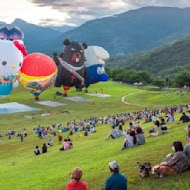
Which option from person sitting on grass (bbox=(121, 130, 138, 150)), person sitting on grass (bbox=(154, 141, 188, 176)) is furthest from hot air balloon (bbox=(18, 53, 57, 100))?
person sitting on grass (bbox=(154, 141, 188, 176))

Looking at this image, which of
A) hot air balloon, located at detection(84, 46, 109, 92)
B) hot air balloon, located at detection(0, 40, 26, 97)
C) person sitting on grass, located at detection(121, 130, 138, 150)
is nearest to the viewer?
person sitting on grass, located at detection(121, 130, 138, 150)

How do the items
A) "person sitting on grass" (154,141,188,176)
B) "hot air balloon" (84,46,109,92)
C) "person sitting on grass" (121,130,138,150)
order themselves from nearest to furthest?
"person sitting on grass" (154,141,188,176) → "person sitting on grass" (121,130,138,150) → "hot air balloon" (84,46,109,92)

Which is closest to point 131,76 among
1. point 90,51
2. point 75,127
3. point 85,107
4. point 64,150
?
point 90,51

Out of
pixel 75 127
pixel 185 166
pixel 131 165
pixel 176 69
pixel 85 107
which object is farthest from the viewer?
pixel 176 69

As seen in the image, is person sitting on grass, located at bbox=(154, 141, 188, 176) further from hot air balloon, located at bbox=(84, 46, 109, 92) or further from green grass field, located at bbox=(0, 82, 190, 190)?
hot air balloon, located at bbox=(84, 46, 109, 92)

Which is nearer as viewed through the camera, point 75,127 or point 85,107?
point 75,127

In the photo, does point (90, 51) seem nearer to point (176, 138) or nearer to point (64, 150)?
point (64, 150)

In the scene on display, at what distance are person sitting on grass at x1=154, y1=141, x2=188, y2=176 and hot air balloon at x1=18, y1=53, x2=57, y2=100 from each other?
44.6 metres

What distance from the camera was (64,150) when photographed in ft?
79.9

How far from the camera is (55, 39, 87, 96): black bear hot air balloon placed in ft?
210

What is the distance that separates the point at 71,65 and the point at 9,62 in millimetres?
16688

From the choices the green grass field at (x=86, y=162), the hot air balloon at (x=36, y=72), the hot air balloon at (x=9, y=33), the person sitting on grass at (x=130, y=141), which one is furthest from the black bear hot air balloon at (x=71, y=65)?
the person sitting on grass at (x=130, y=141)

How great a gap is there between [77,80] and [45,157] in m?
43.5

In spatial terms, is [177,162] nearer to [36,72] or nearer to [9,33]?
[36,72]
